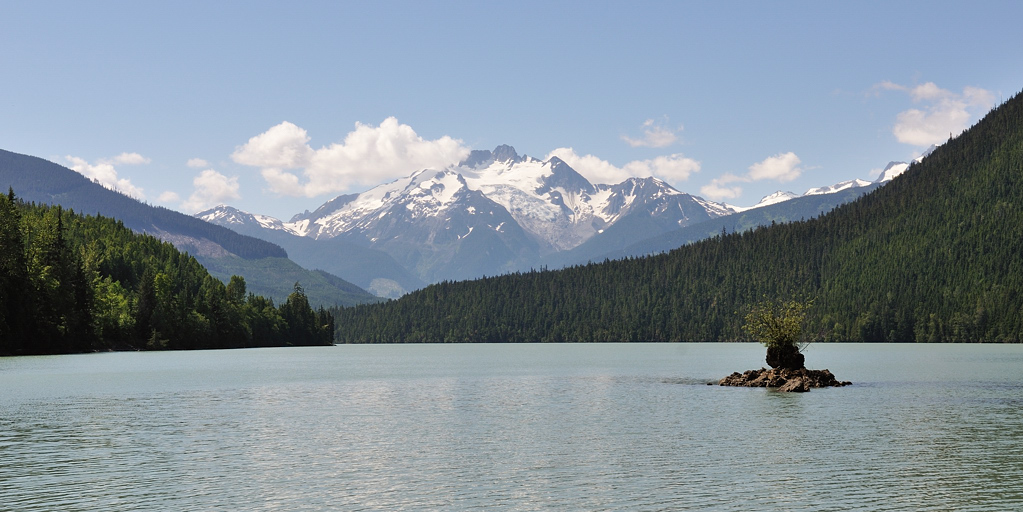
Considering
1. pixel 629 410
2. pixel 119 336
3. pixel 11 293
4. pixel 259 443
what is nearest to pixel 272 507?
pixel 259 443

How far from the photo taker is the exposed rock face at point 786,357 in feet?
329

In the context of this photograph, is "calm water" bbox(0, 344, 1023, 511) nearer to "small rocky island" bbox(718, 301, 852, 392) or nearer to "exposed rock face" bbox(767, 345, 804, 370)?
"small rocky island" bbox(718, 301, 852, 392)

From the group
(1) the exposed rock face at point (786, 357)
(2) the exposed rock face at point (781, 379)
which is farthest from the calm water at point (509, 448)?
(1) the exposed rock face at point (786, 357)

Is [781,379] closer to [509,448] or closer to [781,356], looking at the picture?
[781,356]

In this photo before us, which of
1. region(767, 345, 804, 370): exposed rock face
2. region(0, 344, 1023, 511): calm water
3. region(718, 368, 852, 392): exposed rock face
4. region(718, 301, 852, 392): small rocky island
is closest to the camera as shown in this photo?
region(0, 344, 1023, 511): calm water

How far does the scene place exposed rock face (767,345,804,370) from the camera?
100 meters

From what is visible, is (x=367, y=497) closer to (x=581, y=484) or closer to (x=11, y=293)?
(x=581, y=484)

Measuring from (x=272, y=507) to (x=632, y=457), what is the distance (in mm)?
19830

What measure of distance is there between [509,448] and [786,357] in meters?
59.8

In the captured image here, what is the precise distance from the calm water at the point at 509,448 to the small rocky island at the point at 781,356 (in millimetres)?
5174

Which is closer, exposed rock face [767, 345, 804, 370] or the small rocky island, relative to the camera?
the small rocky island

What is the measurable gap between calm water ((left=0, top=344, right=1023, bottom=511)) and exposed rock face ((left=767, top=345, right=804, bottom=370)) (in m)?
7.51

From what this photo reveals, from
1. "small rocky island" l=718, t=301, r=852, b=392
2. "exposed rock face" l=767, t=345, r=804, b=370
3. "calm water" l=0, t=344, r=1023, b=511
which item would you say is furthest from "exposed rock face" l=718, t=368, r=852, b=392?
"calm water" l=0, t=344, r=1023, b=511

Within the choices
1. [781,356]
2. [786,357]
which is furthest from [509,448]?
[786,357]
